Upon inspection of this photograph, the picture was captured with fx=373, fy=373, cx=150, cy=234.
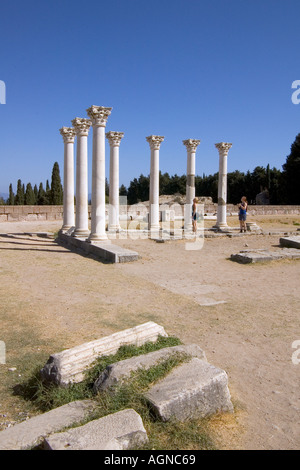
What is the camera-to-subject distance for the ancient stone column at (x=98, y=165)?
47.4 feet

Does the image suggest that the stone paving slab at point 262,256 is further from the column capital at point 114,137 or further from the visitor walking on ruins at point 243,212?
the column capital at point 114,137

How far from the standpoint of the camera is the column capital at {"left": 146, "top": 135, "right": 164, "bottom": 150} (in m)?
20.9

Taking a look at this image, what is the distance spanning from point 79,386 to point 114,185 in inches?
686

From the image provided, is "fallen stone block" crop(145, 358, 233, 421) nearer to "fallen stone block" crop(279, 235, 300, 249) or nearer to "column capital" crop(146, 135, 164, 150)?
"fallen stone block" crop(279, 235, 300, 249)

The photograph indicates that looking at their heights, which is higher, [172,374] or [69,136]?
A: [69,136]

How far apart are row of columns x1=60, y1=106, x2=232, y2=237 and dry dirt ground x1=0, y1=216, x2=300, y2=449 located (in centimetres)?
265

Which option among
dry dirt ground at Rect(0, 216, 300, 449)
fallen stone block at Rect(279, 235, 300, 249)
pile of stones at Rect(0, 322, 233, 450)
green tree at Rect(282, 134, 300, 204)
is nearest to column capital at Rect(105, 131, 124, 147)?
dry dirt ground at Rect(0, 216, 300, 449)

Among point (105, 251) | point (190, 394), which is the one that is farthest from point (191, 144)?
point (190, 394)

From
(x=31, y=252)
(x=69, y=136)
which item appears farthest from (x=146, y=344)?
(x=69, y=136)

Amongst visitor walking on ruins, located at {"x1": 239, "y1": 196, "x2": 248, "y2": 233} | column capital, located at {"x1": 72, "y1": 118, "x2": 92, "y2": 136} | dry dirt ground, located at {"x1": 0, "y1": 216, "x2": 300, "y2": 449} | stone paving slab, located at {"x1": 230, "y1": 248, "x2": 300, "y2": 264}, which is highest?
column capital, located at {"x1": 72, "y1": 118, "x2": 92, "y2": 136}

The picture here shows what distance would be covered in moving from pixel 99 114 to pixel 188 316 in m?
10.2
